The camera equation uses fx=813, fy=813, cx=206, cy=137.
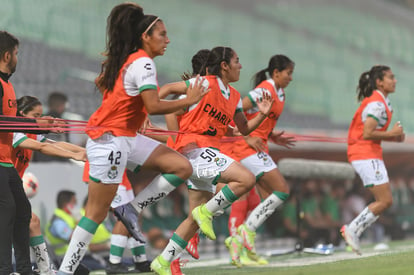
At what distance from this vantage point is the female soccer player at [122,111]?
5.48 meters

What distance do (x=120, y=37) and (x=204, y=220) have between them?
1.55 m

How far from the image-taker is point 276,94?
882cm

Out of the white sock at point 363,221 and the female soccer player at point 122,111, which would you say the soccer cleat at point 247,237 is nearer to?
the white sock at point 363,221

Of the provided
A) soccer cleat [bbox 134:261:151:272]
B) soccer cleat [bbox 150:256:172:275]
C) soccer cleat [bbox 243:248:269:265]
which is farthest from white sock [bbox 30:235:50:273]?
soccer cleat [bbox 243:248:269:265]

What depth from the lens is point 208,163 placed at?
645 cm

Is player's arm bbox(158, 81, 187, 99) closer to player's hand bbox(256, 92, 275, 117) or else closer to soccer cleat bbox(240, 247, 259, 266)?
player's hand bbox(256, 92, 275, 117)

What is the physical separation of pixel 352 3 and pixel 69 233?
20.0 m

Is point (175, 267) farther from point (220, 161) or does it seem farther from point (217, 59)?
point (217, 59)

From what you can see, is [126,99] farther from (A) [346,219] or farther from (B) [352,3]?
(B) [352,3]

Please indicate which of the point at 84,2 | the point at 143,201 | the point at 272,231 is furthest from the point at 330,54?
the point at 143,201

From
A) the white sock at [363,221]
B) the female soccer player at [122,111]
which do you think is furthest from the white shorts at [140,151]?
the white sock at [363,221]

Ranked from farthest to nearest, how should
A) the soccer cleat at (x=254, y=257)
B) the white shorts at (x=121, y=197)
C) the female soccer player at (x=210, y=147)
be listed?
the soccer cleat at (x=254, y=257) → the white shorts at (x=121, y=197) → the female soccer player at (x=210, y=147)

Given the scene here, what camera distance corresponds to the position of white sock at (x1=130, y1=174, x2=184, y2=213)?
6.25m

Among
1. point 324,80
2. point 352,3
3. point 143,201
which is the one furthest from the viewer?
point 352,3
